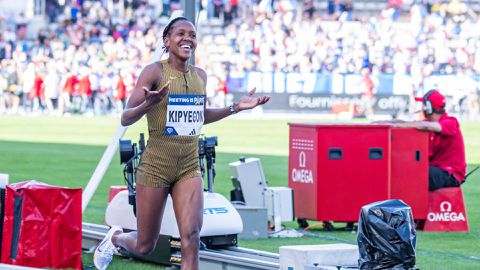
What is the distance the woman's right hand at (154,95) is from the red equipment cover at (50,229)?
5.74 ft

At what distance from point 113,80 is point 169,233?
3692 centimetres

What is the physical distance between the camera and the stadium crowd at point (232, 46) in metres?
45.3

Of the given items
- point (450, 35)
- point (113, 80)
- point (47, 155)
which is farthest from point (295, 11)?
point (47, 155)

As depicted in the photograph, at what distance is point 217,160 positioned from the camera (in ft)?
70.4

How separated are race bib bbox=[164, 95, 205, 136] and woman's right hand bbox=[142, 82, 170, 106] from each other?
0.32 m

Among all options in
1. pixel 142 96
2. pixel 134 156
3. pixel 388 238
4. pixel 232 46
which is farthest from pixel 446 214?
pixel 232 46

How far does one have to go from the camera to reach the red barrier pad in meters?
12.4

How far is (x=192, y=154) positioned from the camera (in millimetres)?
7734

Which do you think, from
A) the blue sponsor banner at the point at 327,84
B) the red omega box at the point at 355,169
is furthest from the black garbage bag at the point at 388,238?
the blue sponsor banner at the point at 327,84

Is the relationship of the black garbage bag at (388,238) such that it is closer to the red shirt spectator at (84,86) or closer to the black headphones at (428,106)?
the black headphones at (428,106)

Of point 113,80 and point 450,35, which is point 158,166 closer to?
point 113,80

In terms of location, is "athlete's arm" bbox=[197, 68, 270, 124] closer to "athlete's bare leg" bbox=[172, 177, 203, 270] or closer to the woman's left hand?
the woman's left hand

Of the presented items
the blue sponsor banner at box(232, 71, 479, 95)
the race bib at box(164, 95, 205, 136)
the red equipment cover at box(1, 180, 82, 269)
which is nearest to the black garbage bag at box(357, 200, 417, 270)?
the race bib at box(164, 95, 205, 136)

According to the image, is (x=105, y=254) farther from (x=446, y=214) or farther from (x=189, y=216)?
(x=446, y=214)
